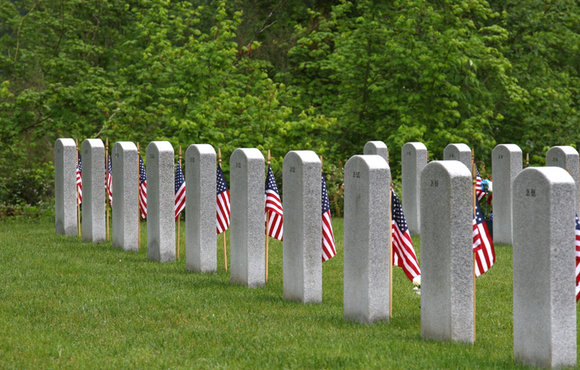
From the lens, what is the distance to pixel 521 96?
2008cm

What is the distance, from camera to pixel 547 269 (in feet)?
18.1

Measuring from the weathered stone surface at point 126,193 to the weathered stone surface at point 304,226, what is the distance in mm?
4544

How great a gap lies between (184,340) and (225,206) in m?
3.66

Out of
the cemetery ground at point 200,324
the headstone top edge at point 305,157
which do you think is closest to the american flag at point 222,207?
the cemetery ground at point 200,324

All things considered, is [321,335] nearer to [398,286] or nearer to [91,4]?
[398,286]

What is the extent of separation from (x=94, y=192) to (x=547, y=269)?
9.58m

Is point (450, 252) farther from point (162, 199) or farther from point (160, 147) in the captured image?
point (160, 147)

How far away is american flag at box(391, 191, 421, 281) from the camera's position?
7504mm

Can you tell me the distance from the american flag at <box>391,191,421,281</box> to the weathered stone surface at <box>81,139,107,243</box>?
23.8 ft

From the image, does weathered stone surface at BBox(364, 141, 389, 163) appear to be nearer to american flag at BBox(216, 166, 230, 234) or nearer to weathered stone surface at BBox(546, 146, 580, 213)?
weathered stone surface at BBox(546, 146, 580, 213)

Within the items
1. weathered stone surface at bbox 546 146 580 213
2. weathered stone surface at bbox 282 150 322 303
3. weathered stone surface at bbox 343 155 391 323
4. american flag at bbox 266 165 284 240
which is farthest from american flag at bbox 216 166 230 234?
weathered stone surface at bbox 546 146 580 213

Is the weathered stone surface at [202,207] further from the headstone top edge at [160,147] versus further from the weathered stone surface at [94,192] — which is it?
the weathered stone surface at [94,192]

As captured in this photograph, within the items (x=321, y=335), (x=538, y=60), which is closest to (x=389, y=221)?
(x=321, y=335)

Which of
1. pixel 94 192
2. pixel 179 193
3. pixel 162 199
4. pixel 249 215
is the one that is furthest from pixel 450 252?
pixel 94 192
